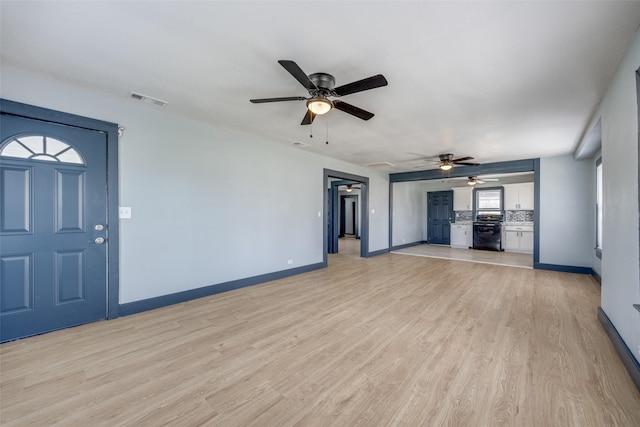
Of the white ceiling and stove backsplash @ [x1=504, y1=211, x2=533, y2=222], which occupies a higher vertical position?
the white ceiling

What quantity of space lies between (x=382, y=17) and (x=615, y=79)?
2402 mm

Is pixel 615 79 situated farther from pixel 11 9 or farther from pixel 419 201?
pixel 419 201

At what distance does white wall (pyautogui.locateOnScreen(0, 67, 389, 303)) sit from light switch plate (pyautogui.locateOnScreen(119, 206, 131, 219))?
0.05 meters

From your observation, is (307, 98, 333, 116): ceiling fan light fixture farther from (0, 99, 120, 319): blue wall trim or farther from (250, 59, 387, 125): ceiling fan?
(0, 99, 120, 319): blue wall trim

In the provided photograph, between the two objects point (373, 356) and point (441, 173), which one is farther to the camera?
point (441, 173)

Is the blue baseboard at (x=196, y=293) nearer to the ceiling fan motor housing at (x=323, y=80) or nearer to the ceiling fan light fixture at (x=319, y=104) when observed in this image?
the ceiling fan light fixture at (x=319, y=104)

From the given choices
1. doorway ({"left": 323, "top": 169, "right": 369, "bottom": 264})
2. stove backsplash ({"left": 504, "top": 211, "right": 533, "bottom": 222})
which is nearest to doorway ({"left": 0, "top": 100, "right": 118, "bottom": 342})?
doorway ({"left": 323, "top": 169, "right": 369, "bottom": 264})

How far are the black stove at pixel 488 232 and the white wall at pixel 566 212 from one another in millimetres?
2929

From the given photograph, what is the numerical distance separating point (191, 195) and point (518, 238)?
31.0 feet

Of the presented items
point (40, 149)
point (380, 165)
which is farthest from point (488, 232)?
point (40, 149)

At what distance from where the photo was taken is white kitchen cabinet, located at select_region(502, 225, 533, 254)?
826 cm

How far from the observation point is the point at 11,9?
69.2 inches

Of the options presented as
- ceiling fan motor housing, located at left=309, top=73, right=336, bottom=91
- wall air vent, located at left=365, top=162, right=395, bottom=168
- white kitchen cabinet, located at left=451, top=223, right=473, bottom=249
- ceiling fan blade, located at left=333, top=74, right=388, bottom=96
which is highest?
wall air vent, located at left=365, top=162, right=395, bottom=168

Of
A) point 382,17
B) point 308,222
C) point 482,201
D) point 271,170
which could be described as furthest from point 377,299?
point 482,201
